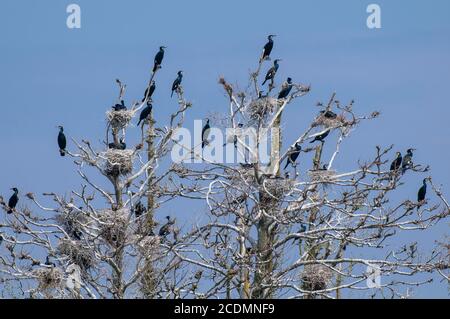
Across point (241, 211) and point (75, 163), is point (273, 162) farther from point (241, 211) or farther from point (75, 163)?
point (75, 163)

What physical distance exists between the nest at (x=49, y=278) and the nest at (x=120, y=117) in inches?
131

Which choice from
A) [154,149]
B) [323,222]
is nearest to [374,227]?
[323,222]

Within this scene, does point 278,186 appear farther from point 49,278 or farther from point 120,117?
point 49,278

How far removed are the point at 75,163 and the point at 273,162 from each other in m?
3.48

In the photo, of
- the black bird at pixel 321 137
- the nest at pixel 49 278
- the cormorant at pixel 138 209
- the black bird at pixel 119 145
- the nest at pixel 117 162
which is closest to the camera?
the nest at pixel 49 278

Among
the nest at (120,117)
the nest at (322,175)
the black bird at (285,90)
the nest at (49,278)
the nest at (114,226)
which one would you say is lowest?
the nest at (49,278)

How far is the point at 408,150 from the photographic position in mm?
32188

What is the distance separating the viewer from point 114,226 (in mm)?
30391

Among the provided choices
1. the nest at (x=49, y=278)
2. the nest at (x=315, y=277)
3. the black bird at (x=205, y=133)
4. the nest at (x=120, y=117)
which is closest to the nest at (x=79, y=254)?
the nest at (x=49, y=278)

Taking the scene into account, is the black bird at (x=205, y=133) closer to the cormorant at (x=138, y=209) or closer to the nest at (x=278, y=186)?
the cormorant at (x=138, y=209)

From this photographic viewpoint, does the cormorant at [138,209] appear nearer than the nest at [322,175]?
No

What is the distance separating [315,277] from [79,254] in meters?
4.07

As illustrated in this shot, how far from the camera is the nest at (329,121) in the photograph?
31922mm

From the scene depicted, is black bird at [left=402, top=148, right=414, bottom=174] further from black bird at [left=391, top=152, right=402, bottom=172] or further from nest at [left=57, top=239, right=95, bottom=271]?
nest at [left=57, top=239, right=95, bottom=271]
